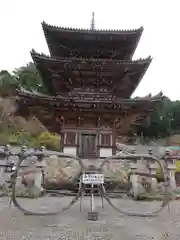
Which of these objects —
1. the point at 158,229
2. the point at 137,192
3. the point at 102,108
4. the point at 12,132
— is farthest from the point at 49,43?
the point at 12,132

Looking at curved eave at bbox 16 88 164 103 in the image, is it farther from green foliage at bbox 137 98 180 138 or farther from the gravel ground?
green foliage at bbox 137 98 180 138

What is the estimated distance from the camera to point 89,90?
15.7 metres

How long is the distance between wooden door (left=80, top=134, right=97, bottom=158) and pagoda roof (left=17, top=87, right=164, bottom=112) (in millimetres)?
1601

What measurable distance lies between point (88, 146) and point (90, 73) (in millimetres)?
4113

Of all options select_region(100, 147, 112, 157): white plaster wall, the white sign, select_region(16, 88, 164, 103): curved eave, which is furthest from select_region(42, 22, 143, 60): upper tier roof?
the white sign

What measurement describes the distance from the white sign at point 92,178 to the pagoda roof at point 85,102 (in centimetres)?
803

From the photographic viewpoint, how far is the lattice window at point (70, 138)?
48.5 feet

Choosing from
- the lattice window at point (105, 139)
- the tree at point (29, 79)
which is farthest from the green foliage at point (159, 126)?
the lattice window at point (105, 139)

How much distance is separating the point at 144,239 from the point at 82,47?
12.8 metres

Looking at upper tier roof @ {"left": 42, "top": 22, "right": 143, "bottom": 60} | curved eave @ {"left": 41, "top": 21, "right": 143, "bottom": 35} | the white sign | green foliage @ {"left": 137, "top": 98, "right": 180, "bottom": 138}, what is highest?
green foliage @ {"left": 137, "top": 98, "right": 180, "bottom": 138}

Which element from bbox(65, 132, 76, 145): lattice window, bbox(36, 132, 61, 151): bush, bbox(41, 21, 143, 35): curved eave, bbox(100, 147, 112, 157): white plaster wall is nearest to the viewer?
bbox(100, 147, 112, 157): white plaster wall

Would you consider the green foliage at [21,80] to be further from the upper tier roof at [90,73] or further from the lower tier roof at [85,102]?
the lower tier roof at [85,102]

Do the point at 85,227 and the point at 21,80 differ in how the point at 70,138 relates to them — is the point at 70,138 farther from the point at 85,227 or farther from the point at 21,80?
the point at 21,80

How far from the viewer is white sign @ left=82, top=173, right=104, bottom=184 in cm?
620
